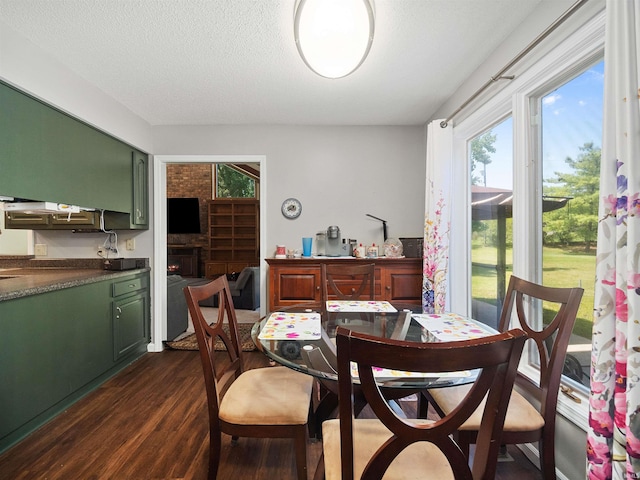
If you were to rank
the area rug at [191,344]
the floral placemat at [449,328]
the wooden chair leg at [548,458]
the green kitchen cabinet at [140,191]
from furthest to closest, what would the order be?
the area rug at [191,344] < the green kitchen cabinet at [140,191] < the floral placemat at [449,328] < the wooden chair leg at [548,458]

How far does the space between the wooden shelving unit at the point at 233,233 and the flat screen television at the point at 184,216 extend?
1.16ft

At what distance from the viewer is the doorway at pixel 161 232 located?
3449mm

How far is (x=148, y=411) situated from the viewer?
2244 mm

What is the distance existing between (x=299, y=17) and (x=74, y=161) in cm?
211

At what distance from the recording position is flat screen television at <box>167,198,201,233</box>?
→ 803 centimetres

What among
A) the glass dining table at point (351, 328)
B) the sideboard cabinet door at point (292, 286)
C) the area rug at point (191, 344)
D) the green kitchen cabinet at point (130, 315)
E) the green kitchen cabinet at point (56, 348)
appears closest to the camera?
the glass dining table at point (351, 328)

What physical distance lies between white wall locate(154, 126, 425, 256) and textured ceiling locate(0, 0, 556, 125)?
0.36 metres

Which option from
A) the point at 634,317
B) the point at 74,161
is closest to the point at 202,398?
the point at 74,161

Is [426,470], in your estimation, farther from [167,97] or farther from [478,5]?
[167,97]

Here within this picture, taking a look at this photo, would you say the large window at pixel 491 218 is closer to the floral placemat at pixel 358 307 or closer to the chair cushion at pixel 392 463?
the floral placemat at pixel 358 307

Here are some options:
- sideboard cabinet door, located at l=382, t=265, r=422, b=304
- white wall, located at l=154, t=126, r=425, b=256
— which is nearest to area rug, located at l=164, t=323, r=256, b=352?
white wall, located at l=154, t=126, r=425, b=256

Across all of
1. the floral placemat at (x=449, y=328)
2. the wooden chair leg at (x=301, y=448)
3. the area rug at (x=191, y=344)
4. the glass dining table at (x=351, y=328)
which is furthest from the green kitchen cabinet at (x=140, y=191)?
the floral placemat at (x=449, y=328)

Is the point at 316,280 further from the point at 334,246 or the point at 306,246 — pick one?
the point at 334,246

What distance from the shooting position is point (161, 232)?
Result: 11.4 feet
